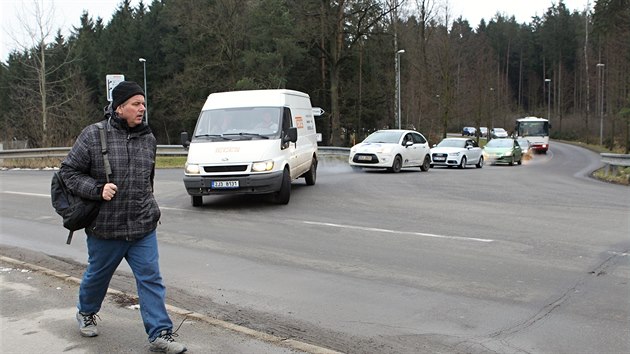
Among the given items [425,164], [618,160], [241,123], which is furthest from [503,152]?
[241,123]

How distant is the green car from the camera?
35.9 metres

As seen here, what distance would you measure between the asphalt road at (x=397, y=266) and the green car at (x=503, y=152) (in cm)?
2326

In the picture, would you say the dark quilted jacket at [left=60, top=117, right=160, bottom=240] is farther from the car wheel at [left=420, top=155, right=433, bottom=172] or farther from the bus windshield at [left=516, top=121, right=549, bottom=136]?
the bus windshield at [left=516, top=121, right=549, bottom=136]

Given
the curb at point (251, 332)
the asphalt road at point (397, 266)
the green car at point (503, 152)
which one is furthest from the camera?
the green car at point (503, 152)

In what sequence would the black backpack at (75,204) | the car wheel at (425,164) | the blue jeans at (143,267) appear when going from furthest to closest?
the car wheel at (425,164) → the blue jeans at (143,267) → the black backpack at (75,204)

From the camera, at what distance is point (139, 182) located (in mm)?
4180

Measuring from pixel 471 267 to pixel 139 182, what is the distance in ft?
14.4

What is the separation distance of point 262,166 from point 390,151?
1064 centimetres

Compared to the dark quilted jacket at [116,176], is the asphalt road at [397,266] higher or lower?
lower

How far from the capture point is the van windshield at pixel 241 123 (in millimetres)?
12383

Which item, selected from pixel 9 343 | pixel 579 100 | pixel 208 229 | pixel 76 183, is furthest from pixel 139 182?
pixel 579 100

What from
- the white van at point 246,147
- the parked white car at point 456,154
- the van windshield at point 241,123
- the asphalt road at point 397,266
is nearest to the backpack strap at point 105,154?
the asphalt road at point 397,266

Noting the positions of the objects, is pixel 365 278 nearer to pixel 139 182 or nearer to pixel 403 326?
pixel 403 326

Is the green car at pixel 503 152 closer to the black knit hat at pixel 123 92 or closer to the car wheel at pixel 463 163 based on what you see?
the car wheel at pixel 463 163
